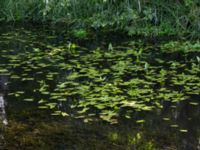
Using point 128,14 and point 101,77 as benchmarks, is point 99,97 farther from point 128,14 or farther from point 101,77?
point 128,14

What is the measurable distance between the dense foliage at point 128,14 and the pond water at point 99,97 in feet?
4.02

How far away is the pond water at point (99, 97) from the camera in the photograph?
449cm

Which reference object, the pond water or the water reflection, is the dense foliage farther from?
the water reflection

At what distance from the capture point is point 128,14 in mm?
9969

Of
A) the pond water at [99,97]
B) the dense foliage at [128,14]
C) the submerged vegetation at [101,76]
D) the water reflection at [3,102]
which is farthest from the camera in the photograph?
the dense foliage at [128,14]

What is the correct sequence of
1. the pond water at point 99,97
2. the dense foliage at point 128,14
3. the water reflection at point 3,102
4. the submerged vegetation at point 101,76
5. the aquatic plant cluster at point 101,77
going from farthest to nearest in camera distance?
the dense foliage at point 128,14 < the aquatic plant cluster at point 101,77 < the water reflection at point 3,102 < the submerged vegetation at point 101,76 < the pond water at point 99,97

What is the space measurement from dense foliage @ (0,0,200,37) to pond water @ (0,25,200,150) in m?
1.22

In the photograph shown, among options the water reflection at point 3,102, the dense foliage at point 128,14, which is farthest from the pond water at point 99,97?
the dense foliage at point 128,14

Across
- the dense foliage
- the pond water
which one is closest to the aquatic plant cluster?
the pond water

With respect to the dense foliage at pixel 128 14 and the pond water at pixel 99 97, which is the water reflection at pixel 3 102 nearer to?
the pond water at pixel 99 97

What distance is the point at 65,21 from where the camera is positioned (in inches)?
439

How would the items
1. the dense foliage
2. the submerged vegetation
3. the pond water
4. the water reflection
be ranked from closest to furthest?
1. the pond water
2. the submerged vegetation
3. the water reflection
4. the dense foliage

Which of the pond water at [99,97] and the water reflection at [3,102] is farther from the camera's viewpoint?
the water reflection at [3,102]

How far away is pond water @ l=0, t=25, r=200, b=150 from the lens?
449 centimetres
